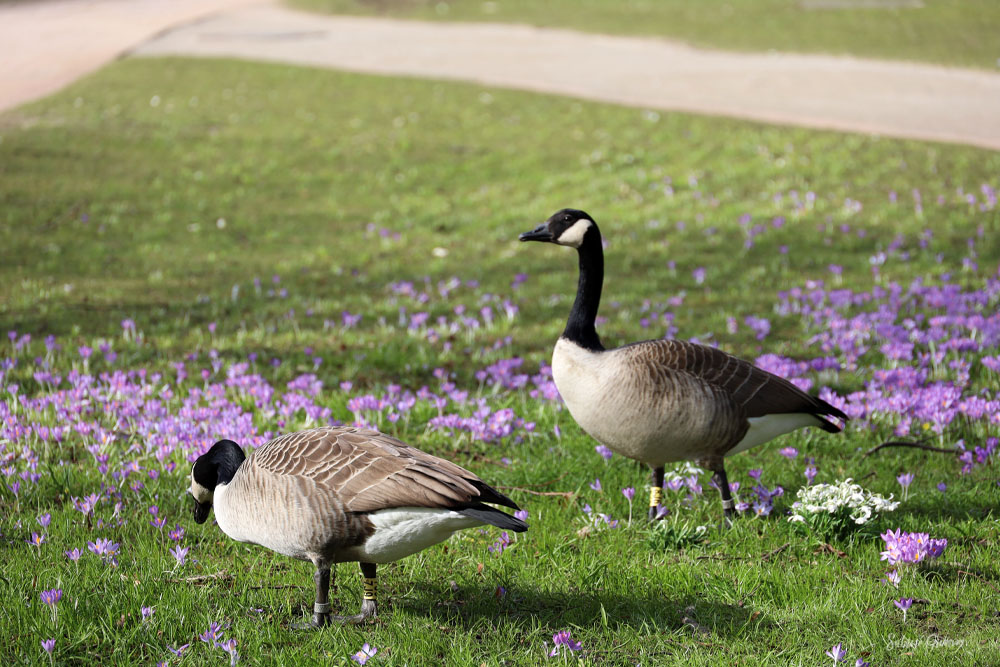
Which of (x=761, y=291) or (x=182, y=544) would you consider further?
(x=761, y=291)

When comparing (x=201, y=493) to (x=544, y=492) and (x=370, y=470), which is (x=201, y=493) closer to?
(x=370, y=470)

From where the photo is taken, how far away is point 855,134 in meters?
17.4

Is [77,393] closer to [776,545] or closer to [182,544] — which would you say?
[182,544]

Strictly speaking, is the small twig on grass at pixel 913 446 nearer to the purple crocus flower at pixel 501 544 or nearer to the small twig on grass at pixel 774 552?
the small twig on grass at pixel 774 552

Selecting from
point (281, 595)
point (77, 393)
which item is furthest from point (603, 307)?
point (281, 595)

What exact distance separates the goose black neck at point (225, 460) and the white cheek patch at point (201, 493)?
0.10 m

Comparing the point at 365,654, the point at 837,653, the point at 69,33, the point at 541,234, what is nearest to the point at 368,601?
the point at 365,654

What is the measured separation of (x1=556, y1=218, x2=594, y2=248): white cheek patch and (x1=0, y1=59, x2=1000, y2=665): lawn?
1.65 m

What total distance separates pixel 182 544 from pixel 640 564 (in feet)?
9.15

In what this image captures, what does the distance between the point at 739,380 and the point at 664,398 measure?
0.60 metres

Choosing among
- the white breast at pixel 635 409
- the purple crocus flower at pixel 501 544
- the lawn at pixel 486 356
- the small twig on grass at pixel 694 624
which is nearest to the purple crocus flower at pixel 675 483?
the lawn at pixel 486 356

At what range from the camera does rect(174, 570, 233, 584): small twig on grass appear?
5.10m

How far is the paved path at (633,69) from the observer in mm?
19609

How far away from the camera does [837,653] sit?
4258 millimetres
